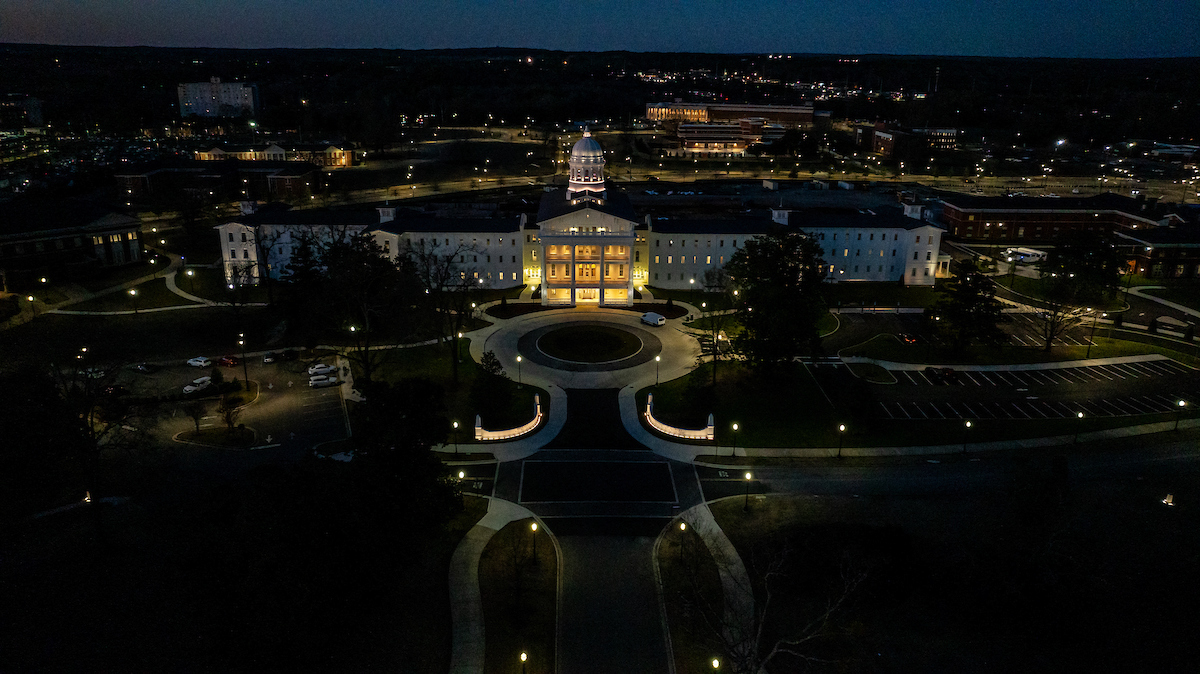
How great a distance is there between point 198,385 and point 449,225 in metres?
30.7

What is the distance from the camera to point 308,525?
26219 mm

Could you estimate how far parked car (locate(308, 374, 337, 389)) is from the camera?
2082 inches

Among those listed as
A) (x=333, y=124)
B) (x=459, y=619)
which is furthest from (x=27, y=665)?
(x=333, y=124)

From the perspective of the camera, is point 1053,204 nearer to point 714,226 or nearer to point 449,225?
point 714,226

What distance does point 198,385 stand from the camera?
5112cm

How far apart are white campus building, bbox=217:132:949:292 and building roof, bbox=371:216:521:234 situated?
11cm

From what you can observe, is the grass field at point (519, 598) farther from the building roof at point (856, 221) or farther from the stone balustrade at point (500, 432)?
the building roof at point (856, 221)

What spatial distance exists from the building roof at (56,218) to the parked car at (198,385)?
1550 inches

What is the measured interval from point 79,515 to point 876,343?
58356mm

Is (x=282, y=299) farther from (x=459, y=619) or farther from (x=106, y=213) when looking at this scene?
(x=459, y=619)

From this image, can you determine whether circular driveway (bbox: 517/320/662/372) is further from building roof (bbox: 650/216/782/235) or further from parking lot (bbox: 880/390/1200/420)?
Result: parking lot (bbox: 880/390/1200/420)

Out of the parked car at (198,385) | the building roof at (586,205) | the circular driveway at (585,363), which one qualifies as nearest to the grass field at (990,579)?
the circular driveway at (585,363)

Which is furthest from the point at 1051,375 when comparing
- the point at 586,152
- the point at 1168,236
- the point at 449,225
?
the point at 449,225

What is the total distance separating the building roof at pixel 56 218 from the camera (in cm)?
7275
